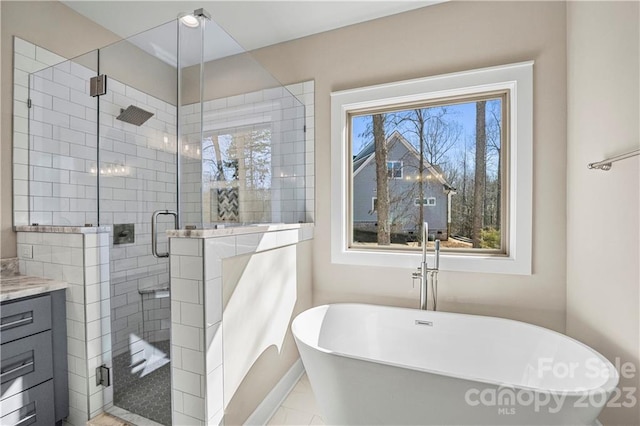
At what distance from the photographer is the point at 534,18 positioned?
1941 millimetres

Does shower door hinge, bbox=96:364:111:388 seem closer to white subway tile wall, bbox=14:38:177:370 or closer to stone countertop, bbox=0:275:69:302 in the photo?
white subway tile wall, bbox=14:38:177:370

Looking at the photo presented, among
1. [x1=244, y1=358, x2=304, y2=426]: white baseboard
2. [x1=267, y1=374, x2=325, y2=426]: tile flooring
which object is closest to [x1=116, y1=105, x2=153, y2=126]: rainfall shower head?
[x1=244, y1=358, x2=304, y2=426]: white baseboard

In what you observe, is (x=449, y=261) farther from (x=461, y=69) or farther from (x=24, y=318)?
(x=24, y=318)

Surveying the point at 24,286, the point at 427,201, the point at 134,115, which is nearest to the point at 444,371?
the point at 427,201

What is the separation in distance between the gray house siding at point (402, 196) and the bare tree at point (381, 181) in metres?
0.03

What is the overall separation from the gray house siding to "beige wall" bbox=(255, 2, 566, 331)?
11.2 inches

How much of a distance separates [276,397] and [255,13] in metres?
2.72

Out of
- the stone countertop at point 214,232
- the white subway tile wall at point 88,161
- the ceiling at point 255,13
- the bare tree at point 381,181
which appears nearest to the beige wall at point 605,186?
the ceiling at point 255,13

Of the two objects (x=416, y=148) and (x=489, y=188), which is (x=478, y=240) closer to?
(x=489, y=188)

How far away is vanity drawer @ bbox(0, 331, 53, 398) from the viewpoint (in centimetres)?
148

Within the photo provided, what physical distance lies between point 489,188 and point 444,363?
1.24 meters

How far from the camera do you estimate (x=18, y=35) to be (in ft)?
6.39

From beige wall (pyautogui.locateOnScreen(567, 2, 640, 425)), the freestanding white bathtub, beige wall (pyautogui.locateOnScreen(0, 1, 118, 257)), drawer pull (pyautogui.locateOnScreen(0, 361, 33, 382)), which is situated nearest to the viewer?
the freestanding white bathtub

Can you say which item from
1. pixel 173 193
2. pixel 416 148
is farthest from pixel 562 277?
pixel 173 193
